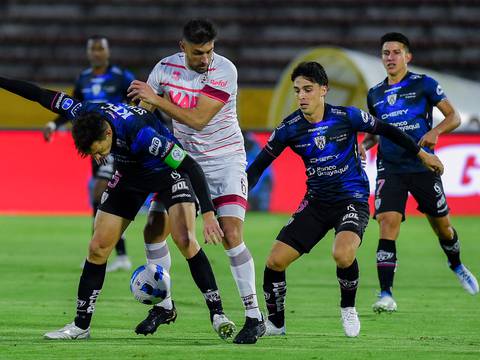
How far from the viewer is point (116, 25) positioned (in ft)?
81.9

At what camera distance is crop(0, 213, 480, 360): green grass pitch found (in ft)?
21.8

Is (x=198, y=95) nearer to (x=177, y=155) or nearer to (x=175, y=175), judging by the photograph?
(x=175, y=175)

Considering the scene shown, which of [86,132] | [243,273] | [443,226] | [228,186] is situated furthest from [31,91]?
[443,226]

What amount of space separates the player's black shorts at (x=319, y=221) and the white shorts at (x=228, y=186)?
1.14 feet

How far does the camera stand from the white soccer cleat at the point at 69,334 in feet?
23.1

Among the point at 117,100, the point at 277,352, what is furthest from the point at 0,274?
the point at 277,352

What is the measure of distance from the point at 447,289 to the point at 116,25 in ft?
52.2

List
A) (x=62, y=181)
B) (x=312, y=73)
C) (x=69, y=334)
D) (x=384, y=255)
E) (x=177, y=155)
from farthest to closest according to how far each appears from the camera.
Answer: (x=62, y=181), (x=384, y=255), (x=312, y=73), (x=69, y=334), (x=177, y=155)

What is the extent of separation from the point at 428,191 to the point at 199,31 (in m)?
2.93

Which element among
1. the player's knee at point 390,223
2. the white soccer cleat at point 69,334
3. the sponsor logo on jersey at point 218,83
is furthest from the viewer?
the player's knee at point 390,223

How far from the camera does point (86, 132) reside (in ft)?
21.8

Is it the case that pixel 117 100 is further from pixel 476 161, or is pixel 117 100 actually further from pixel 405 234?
pixel 476 161

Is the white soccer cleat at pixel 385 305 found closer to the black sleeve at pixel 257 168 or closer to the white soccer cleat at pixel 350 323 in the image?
the white soccer cleat at pixel 350 323

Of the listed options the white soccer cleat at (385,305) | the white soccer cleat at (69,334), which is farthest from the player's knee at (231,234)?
the white soccer cleat at (385,305)
